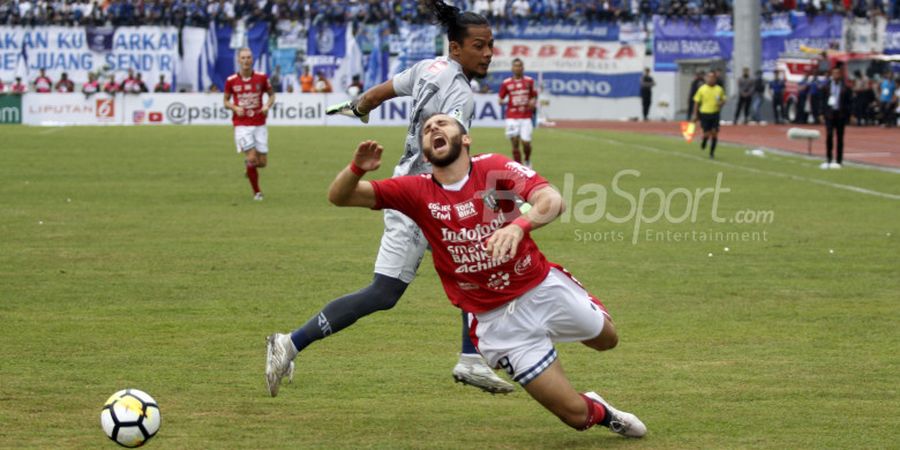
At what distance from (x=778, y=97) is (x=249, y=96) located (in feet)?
113

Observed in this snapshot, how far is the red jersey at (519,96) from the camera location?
29803 mm

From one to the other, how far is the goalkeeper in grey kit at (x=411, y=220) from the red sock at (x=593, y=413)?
1137mm

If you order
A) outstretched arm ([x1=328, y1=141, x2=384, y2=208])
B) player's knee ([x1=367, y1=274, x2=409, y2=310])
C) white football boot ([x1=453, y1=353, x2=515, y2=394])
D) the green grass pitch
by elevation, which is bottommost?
the green grass pitch

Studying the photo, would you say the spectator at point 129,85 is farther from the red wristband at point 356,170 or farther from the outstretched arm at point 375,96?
the red wristband at point 356,170

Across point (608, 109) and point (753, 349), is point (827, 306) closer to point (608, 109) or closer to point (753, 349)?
point (753, 349)

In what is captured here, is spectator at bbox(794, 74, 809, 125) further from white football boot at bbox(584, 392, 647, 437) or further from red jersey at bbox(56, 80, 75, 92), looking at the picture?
white football boot at bbox(584, 392, 647, 437)

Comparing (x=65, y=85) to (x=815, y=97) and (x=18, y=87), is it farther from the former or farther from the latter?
(x=815, y=97)

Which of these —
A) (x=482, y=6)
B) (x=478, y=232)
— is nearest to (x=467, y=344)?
(x=478, y=232)

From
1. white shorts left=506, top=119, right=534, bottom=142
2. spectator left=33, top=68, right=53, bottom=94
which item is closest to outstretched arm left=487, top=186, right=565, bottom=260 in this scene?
white shorts left=506, top=119, right=534, bottom=142

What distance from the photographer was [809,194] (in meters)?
23.2

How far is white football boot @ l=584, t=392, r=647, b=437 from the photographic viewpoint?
280 inches

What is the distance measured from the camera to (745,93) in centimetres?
5172

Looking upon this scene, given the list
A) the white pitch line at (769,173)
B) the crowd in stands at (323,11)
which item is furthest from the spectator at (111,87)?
the white pitch line at (769,173)

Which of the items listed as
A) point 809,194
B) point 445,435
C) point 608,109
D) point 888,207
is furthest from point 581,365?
point 608,109
